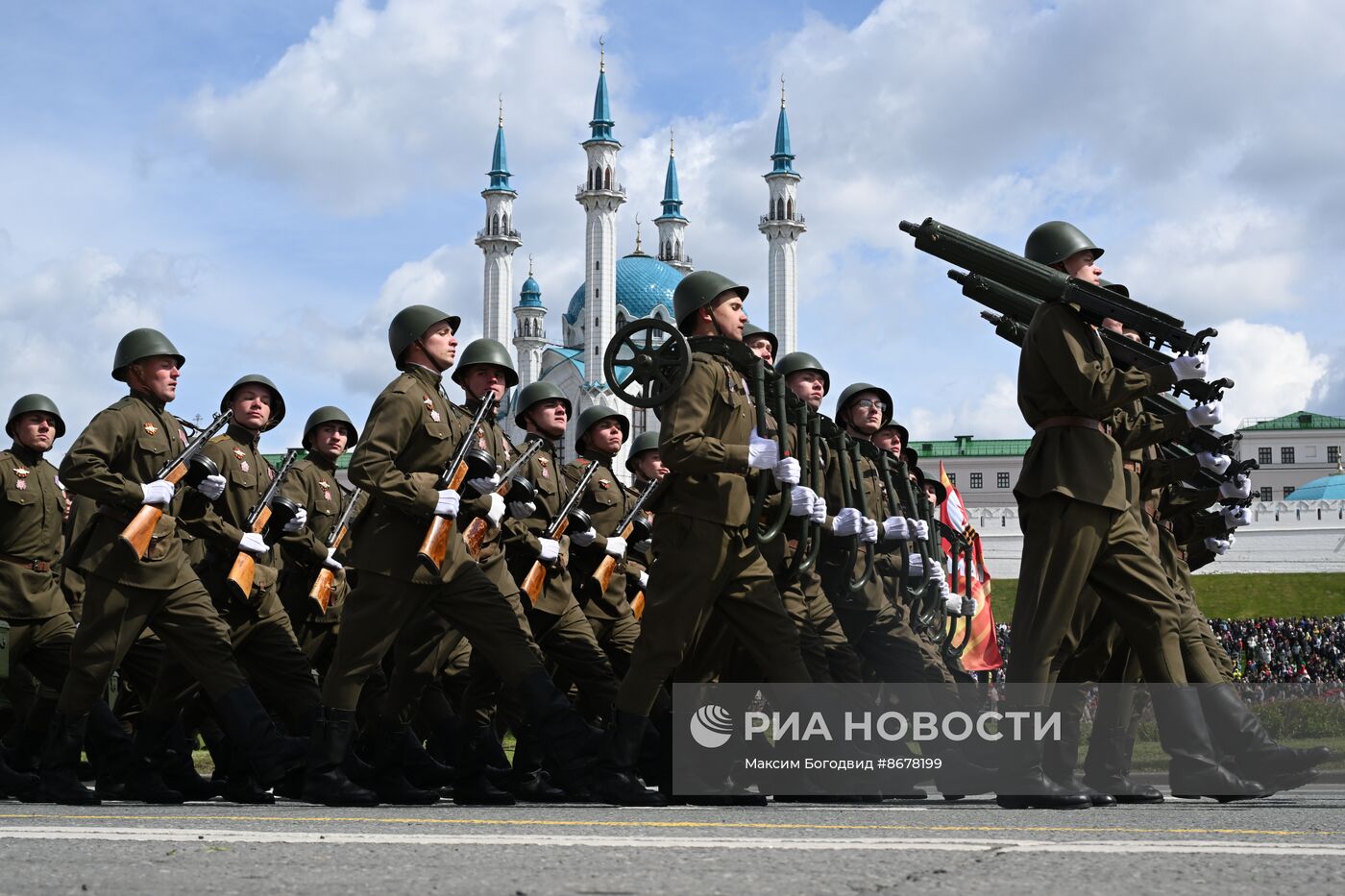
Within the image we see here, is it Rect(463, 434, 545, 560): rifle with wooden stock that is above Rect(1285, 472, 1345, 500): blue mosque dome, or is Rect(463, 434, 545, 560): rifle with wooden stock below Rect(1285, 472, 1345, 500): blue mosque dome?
below

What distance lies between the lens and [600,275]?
8294 cm

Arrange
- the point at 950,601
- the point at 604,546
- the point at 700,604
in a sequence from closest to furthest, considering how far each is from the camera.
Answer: the point at 700,604, the point at 604,546, the point at 950,601

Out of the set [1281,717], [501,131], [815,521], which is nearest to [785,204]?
[501,131]

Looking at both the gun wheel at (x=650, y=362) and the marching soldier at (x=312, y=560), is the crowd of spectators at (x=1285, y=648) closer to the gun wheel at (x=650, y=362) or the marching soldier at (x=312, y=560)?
the marching soldier at (x=312, y=560)

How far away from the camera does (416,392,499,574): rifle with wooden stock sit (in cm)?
714

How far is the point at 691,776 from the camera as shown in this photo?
7480 millimetres

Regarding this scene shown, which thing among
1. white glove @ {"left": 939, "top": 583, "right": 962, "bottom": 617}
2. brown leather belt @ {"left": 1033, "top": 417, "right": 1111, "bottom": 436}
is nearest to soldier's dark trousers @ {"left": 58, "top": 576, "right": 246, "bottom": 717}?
brown leather belt @ {"left": 1033, "top": 417, "right": 1111, "bottom": 436}

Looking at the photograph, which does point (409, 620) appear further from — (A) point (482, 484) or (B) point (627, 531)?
(B) point (627, 531)

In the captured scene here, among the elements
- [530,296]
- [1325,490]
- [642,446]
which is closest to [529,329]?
[530,296]

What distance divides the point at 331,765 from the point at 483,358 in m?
2.70

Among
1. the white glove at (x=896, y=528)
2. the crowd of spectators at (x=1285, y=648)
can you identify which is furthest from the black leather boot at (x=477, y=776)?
the crowd of spectators at (x=1285, y=648)

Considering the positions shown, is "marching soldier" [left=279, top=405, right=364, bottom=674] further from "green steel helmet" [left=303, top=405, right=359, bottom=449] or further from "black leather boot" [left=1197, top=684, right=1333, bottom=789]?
"black leather boot" [left=1197, top=684, right=1333, bottom=789]

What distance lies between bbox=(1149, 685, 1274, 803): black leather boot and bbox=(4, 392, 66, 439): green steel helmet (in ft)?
20.8

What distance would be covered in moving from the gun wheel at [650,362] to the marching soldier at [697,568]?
0.08 meters
